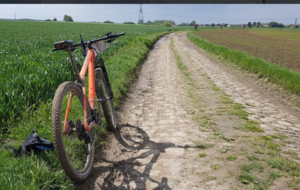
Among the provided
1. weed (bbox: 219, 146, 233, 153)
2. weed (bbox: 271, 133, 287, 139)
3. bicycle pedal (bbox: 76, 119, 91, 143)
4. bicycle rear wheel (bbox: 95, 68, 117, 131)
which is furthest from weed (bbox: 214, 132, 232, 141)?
bicycle pedal (bbox: 76, 119, 91, 143)

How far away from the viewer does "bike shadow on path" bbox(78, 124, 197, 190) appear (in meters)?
2.76

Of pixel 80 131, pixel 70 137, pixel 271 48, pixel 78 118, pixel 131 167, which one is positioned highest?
pixel 271 48

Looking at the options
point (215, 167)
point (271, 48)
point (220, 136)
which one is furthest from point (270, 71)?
point (271, 48)

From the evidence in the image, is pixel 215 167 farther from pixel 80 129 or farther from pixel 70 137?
pixel 70 137

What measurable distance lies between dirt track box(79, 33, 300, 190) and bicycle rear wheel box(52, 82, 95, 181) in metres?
0.25

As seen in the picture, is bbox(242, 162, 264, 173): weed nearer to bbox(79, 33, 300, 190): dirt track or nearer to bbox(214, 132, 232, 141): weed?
bbox(79, 33, 300, 190): dirt track

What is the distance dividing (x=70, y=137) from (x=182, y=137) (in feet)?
6.07

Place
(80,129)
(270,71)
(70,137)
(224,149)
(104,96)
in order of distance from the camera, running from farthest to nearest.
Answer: (270,71), (104,96), (224,149), (70,137), (80,129)

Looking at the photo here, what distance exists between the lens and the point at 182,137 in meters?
4.02

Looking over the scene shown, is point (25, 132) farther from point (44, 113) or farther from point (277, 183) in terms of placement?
point (277, 183)

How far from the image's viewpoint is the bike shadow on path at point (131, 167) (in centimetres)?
276

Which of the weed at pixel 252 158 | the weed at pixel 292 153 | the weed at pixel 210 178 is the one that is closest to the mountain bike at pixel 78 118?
the weed at pixel 210 178

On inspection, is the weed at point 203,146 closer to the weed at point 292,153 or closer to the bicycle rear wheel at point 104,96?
the weed at point 292,153

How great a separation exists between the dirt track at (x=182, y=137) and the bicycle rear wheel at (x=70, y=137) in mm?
250
